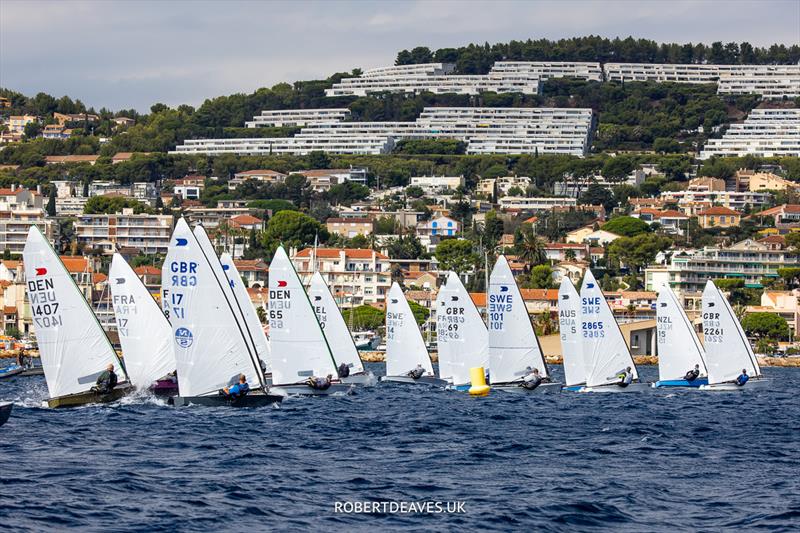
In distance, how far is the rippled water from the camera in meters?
24.5

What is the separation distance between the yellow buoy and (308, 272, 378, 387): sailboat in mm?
4443

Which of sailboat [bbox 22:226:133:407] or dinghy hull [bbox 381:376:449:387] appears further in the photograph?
dinghy hull [bbox 381:376:449:387]

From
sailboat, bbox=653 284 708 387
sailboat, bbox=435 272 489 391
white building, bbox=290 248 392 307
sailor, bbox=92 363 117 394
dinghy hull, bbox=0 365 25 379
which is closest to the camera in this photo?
sailor, bbox=92 363 117 394

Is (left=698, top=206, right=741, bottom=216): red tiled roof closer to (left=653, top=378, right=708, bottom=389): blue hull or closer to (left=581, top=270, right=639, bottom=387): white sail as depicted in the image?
(left=653, top=378, right=708, bottom=389): blue hull

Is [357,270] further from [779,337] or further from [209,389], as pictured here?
[209,389]

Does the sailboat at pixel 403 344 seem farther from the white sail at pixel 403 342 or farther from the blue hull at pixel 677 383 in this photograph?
the blue hull at pixel 677 383

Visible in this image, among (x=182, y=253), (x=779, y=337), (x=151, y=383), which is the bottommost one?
(x=779, y=337)

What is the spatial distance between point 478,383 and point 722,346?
33.2ft

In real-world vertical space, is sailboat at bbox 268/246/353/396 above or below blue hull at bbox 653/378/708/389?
above

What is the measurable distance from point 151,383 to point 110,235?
133810 mm

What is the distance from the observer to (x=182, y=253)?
122 ft

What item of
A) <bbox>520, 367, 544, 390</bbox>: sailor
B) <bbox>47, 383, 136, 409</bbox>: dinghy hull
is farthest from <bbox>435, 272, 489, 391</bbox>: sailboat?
<bbox>47, 383, 136, 409</bbox>: dinghy hull

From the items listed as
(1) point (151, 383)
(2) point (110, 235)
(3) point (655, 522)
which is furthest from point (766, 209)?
(3) point (655, 522)

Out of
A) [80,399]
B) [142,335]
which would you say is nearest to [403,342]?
[142,335]
